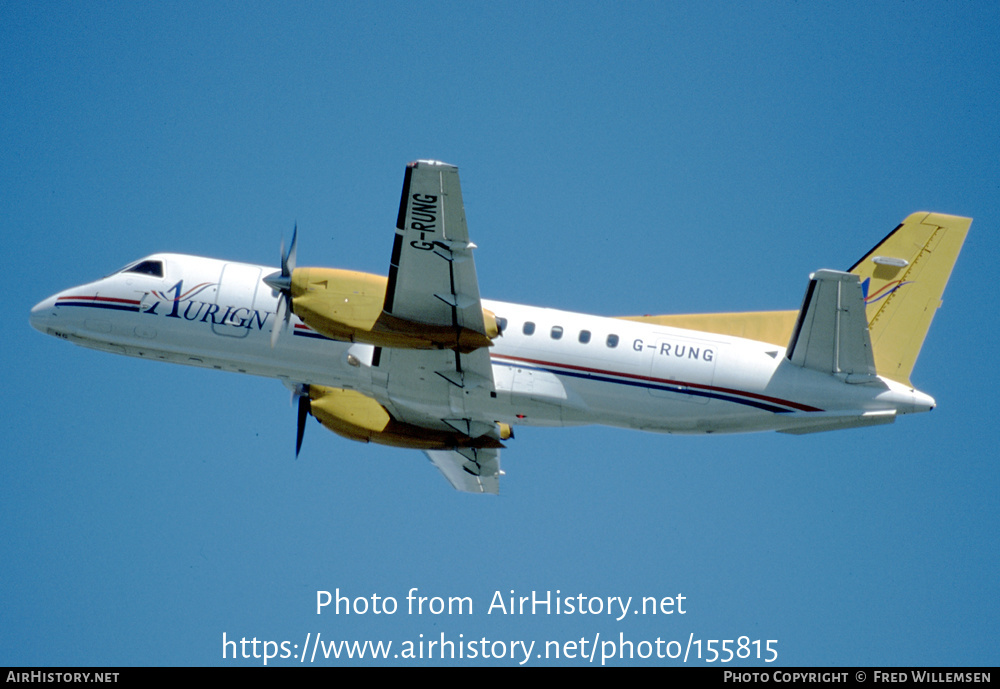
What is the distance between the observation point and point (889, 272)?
2167cm

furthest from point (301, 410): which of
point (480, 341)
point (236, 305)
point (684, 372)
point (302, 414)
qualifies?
point (684, 372)

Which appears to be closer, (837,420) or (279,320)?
(837,420)

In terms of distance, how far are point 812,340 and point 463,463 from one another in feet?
31.4

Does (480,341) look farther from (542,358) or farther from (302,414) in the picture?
(302,414)

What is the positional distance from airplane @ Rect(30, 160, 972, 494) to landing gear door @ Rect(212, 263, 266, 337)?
0.03m

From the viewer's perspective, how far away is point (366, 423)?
76.5 feet

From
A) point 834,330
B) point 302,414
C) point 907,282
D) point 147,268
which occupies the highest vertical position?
point 907,282

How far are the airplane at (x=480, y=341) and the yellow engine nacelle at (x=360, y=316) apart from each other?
0.11 feet

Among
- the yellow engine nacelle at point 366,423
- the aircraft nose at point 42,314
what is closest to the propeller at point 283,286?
the yellow engine nacelle at point 366,423

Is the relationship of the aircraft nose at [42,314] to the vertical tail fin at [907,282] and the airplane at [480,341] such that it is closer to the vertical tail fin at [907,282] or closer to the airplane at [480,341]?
the airplane at [480,341]

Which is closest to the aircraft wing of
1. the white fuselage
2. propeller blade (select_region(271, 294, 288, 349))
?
the white fuselage

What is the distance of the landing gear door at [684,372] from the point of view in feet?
67.9

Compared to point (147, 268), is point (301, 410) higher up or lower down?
lower down

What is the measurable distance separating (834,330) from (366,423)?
10.1 m
